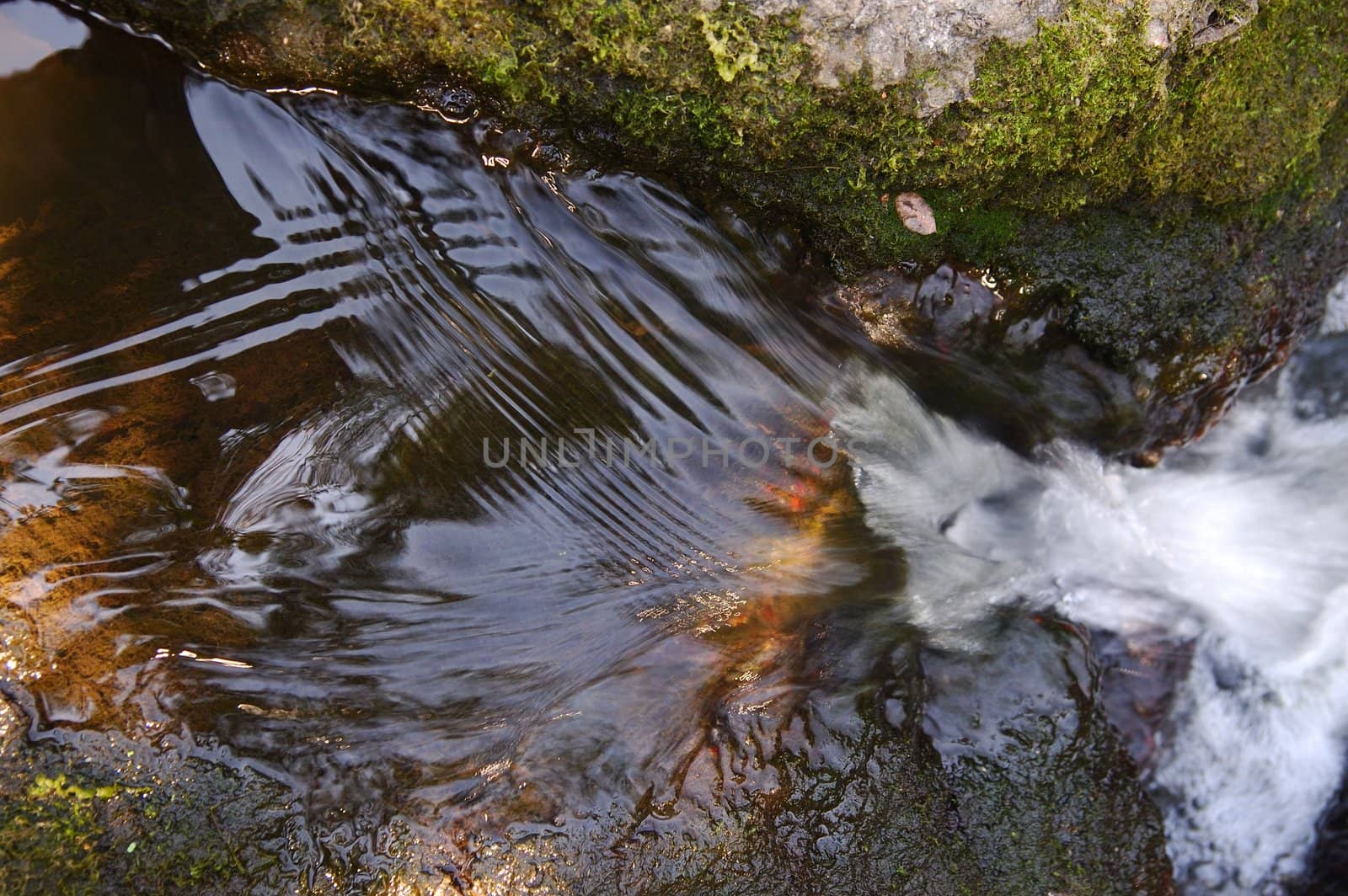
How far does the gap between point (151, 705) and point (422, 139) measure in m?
2.38

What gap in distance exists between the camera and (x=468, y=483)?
9.84 ft

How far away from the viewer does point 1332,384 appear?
347cm

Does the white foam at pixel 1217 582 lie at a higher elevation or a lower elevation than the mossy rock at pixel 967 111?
lower

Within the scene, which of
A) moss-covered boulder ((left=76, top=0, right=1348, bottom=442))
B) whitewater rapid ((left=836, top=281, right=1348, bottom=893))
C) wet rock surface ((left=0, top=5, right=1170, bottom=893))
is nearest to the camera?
moss-covered boulder ((left=76, top=0, right=1348, bottom=442))

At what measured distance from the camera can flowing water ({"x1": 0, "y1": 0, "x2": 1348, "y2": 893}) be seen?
2732 mm

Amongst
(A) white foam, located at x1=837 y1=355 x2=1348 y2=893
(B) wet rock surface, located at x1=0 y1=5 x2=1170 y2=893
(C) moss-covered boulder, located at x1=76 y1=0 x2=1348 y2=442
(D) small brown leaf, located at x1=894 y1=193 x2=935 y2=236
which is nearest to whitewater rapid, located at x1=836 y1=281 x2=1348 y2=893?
(A) white foam, located at x1=837 y1=355 x2=1348 y2=893

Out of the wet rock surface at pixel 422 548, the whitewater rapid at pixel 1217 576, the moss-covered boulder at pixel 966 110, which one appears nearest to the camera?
the moss-covered boulder at pixel 966 110

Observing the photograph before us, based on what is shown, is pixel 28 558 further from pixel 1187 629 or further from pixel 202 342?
pixel 1187 629

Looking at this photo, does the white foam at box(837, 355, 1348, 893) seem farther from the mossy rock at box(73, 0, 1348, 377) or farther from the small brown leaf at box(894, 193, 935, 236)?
the small brown leaf at box(894, 193, 935, 236)

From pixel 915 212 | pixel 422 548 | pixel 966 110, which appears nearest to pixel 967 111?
pixel 966 110

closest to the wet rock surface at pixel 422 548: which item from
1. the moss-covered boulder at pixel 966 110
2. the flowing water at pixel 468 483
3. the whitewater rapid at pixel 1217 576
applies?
the flowing water at pixel 468 483

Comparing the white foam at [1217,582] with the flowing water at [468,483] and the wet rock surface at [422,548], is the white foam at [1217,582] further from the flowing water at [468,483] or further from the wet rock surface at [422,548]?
the wet rock surface at [422,548]

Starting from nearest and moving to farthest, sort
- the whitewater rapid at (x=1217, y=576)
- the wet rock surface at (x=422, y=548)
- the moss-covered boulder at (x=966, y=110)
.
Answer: the moss-covered boulder at (x=966, y=110) < the wet rock surface at (x=422, y=548) < the whitewater rapid at (x=1217, y=576)

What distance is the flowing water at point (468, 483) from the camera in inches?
108
